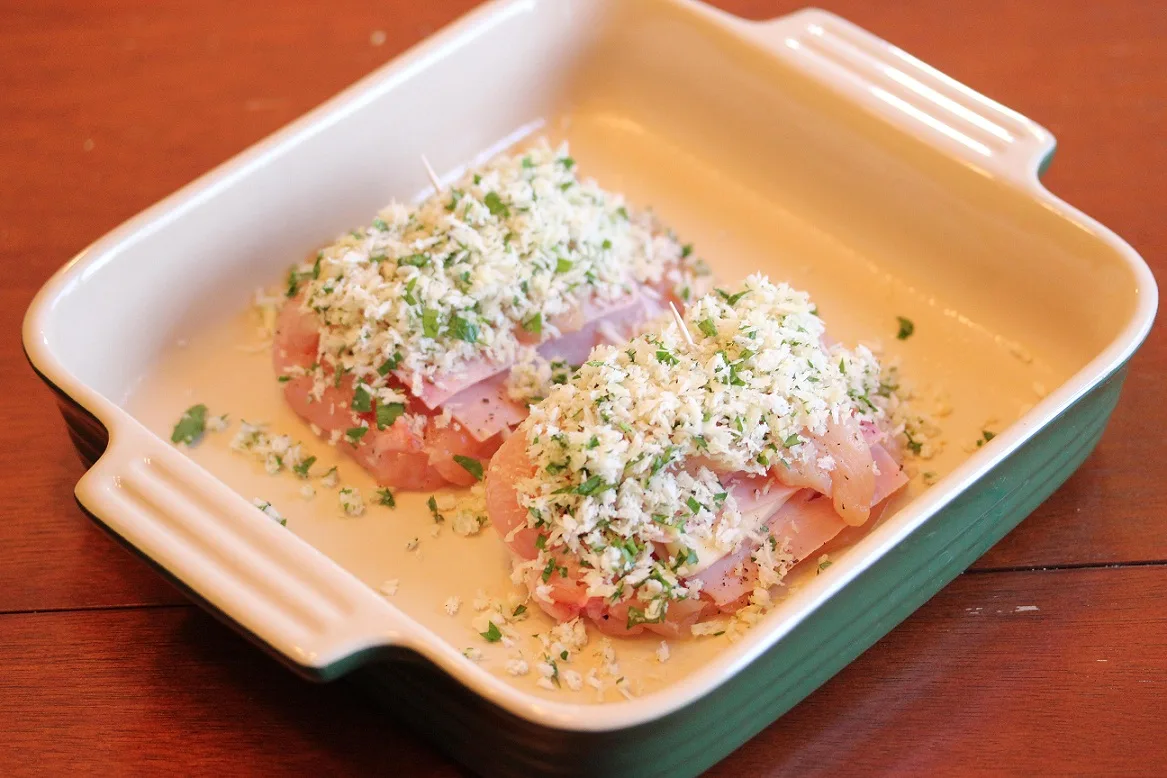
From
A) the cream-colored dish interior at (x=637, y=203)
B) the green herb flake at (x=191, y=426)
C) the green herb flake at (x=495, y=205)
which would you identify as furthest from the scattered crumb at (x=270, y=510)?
the green herb flake at (x=495, y=205)

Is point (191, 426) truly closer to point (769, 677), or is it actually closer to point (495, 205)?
point (495, 205)

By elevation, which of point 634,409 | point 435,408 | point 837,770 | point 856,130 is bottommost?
point 837,770

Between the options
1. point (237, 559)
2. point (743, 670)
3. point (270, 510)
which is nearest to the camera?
point (743, 670)

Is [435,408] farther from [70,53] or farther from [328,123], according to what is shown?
[70,53]

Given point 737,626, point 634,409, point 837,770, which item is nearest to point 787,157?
point 634,409

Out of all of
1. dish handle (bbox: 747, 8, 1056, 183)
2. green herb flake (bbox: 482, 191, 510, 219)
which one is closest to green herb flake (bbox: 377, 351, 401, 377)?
green herb flake (bbox: 482, 191, 510, 219)

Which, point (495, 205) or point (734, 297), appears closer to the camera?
point (734, 297)

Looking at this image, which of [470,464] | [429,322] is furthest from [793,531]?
[429,322]
